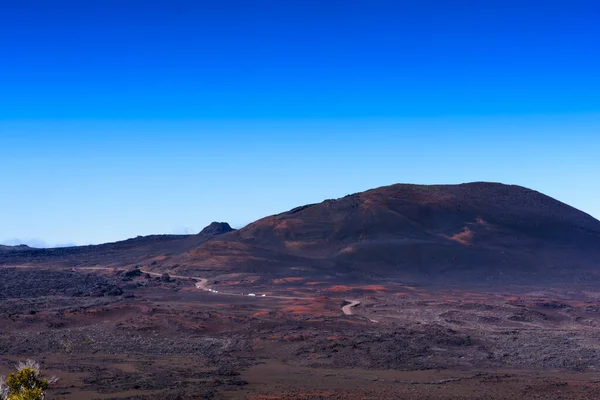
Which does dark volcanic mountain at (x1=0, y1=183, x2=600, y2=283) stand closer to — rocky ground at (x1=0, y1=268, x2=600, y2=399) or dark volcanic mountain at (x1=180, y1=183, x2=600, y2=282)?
dark volcanic mountain at (x1=180, y1=183, x2=600, y2=282)

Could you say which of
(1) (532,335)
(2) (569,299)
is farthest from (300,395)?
(2) (569,299)

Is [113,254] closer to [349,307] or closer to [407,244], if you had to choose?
[407,244]

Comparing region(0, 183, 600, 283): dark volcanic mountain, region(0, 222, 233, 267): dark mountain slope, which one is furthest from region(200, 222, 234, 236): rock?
region(0, 183, 600, 283): dark volcanic mountain

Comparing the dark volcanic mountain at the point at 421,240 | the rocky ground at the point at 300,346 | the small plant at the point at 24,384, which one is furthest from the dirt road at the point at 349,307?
the small plant at the point at 24,384

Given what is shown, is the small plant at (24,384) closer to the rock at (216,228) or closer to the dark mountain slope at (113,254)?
the dark mountain slope at (113,254)

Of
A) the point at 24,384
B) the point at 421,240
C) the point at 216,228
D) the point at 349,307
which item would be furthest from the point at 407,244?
the point at 24,384
